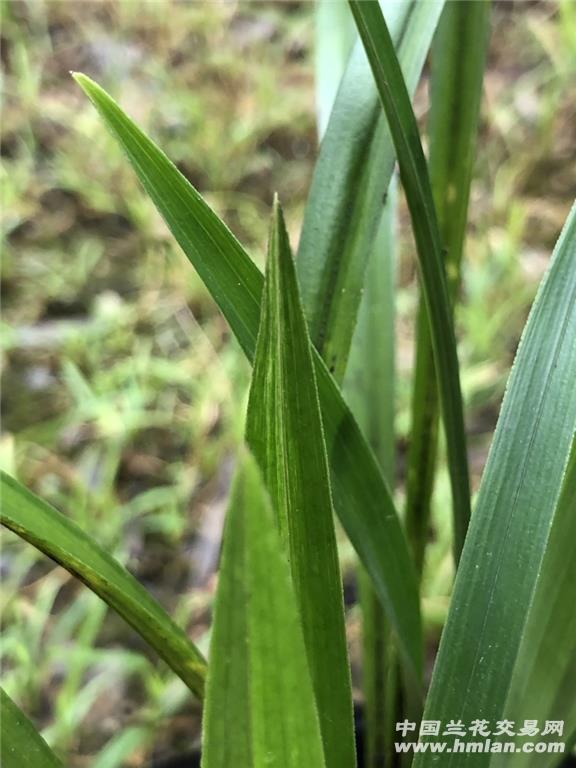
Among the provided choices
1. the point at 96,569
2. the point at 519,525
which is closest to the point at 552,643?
the point at 519,525

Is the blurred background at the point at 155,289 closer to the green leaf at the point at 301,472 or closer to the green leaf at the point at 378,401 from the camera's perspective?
the green leaf at the point at 378,401

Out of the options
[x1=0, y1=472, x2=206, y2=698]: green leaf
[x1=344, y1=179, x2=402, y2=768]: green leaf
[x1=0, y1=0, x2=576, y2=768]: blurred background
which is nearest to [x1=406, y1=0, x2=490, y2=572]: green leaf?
[x1=344, y1=179, x2=402, y2=768]: green leaf

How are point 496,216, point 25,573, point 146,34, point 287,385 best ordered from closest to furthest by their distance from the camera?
1. point 287,385
2. point 25,573
3. point 496,216
4. point 146,34

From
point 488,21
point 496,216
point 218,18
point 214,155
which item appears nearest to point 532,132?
point 496,216

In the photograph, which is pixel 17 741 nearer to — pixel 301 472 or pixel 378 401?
pixel 301 472

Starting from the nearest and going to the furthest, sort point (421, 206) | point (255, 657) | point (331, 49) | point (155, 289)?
1. point (255, 657)
2. point (421, 206)
3. point (331, 49)
4. point (155, 289)

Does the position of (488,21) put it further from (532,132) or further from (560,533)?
(532,132)
